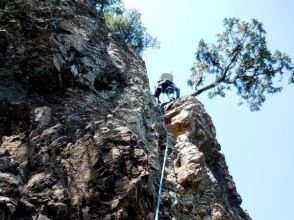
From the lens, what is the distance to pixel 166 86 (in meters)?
13.4

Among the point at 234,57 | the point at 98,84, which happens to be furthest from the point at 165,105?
the point at 234,57

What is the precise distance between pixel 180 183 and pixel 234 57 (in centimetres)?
955

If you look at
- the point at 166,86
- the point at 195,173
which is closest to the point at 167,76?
the point at 166,86

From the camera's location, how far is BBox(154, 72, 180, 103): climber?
43.4ft

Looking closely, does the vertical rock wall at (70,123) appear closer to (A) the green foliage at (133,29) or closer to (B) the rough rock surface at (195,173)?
(B) the rough rock surface at (195,173)

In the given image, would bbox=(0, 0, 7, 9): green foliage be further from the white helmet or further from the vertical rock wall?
the white helmet

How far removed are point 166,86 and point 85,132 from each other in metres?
7.67

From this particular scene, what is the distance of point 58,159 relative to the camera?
5332 millimetres

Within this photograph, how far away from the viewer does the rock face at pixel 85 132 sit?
4875 mm

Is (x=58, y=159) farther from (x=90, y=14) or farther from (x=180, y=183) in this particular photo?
(x=90, y=14)

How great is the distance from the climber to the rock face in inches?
72.7

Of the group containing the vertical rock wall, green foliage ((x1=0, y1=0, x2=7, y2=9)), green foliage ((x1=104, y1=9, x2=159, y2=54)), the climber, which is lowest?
the vertical rock wall

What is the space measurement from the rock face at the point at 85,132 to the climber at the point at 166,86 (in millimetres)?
1848

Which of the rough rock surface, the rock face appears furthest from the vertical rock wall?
the rough rock surface
